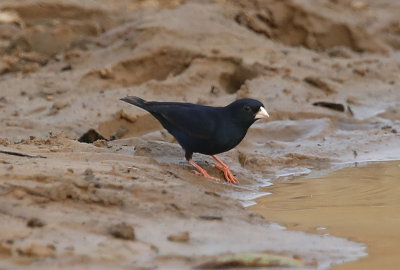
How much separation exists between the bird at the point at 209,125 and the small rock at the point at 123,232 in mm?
2066

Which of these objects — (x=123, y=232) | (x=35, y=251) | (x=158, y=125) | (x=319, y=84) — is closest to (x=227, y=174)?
(x=158, y=125)

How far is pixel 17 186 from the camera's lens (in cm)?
474

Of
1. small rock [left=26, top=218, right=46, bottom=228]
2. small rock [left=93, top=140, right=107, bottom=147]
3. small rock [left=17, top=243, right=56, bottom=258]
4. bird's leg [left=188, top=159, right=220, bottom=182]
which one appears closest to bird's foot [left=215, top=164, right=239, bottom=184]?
bird's leg [left=188, top=159, right=220, bottom=182]

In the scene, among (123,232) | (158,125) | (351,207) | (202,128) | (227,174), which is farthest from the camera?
(158,125)

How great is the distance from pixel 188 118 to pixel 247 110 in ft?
1.45

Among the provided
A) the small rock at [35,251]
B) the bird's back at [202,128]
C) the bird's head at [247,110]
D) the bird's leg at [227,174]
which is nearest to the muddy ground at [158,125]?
the small rock at [35,251]

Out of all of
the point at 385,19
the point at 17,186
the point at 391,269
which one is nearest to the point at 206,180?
the point at 17,186

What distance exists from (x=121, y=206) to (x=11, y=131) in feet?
10.8

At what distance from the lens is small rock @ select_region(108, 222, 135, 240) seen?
4160mm

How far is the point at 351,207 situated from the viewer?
567cm

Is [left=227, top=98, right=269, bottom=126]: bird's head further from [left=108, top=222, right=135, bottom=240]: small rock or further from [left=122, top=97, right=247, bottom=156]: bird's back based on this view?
[left=108, top=222, right=135, bottom=240]: small rock

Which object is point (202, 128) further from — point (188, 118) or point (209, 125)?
point (188, 118)

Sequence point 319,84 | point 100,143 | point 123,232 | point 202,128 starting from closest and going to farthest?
point 123,232
point 202,128
point 100,143
point 319,84

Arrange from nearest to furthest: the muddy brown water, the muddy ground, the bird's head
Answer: the muddy ground → the muddy brown water → the bird's head
